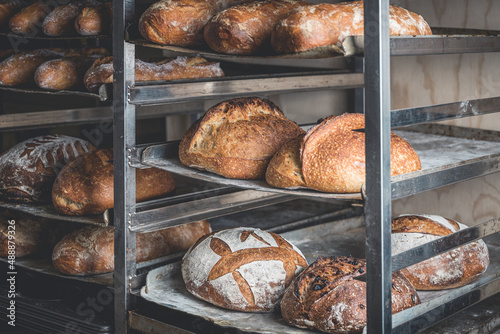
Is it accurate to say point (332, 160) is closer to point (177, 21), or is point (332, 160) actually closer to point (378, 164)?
point (378, 164)

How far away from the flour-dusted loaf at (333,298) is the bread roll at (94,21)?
1.12 meters

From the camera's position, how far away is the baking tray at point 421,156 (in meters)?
1.80

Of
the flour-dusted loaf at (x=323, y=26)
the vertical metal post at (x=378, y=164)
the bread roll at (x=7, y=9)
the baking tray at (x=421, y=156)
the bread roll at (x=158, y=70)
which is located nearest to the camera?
the vertical metal post at (x=378, y=164)

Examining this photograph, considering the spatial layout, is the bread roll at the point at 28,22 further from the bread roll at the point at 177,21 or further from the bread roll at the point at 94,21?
the bread roll at the point at 177,21

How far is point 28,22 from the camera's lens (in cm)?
257

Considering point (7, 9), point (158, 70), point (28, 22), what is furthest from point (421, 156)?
point (7, 9)

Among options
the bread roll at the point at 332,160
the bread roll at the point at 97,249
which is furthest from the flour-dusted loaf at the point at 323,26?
the bread roll at the point at 97,249


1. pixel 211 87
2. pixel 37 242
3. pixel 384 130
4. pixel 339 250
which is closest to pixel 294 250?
pixel 339 250

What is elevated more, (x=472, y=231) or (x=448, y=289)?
(x=472, y=231)

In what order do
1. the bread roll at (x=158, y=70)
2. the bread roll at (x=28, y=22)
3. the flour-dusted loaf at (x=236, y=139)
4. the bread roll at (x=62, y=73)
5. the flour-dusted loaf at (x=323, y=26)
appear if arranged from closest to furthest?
the flour-dusted loaf at (x=323, y=26) → the flour-dusted loaf at (x=236, y=139) → the bread roll at (x=158, y=70) → the bread roll at (x=62, y=73) → the bread roll at (x=28, y=22)

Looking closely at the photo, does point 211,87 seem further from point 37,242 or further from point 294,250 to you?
point 37,242

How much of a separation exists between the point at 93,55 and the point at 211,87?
71 centimetres

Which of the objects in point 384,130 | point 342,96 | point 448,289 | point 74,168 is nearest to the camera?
point 384,130

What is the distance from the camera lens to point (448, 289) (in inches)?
79.3
